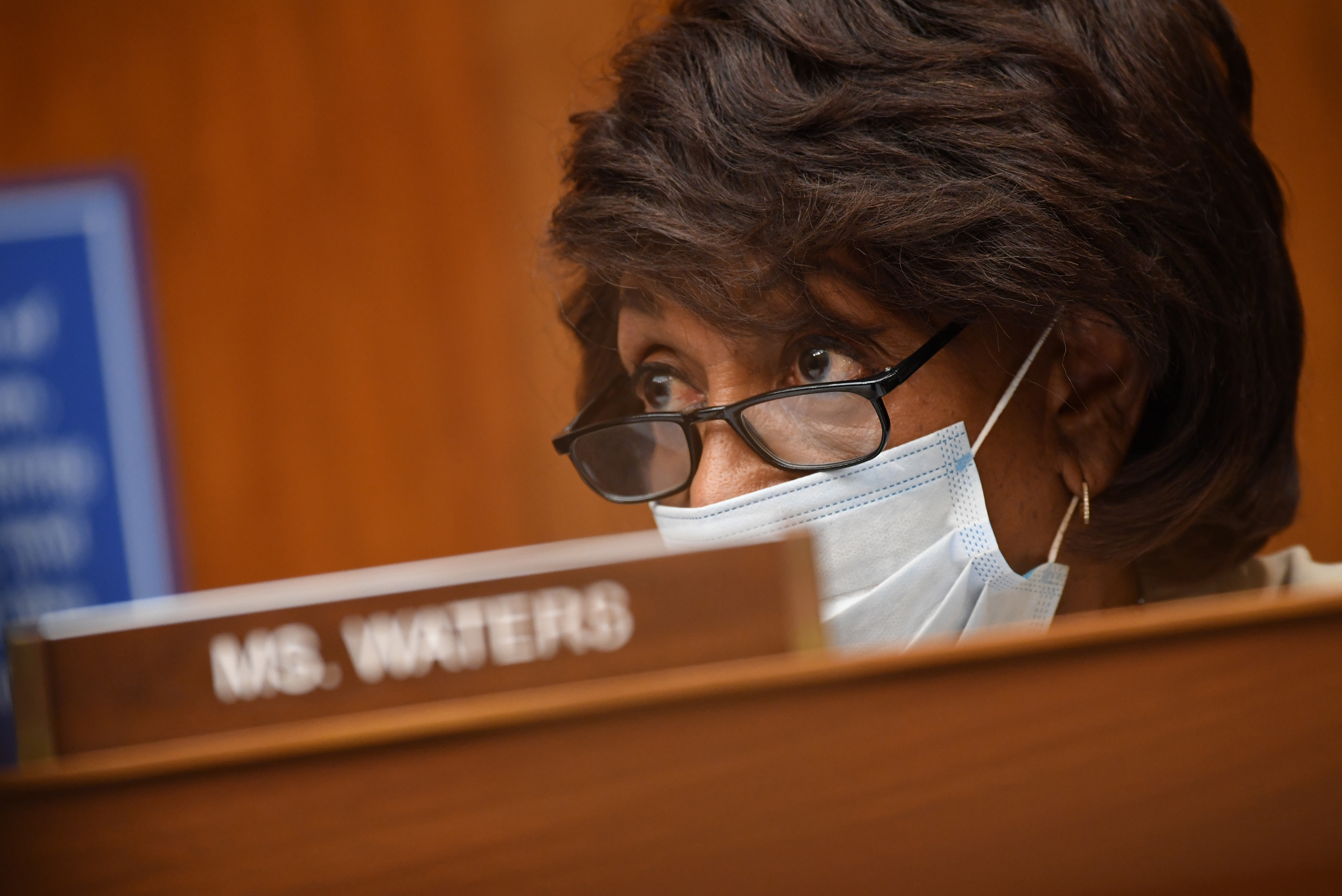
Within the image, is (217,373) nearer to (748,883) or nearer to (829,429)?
(829,429)

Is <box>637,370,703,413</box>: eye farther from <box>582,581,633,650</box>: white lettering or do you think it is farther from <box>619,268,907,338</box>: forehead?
<box>582,581,633,650</box>: white lettering

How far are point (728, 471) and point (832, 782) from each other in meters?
0.49

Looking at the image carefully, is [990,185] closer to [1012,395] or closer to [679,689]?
[1012,395]

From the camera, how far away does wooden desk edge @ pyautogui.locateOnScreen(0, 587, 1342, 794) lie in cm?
40

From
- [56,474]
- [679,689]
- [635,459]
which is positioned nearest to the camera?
[679,689]

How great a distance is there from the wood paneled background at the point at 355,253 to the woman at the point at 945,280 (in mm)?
937

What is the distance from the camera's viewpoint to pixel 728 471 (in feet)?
2.90

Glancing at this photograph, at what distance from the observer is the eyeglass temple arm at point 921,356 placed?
83cm

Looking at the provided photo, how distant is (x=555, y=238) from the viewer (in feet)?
3.22

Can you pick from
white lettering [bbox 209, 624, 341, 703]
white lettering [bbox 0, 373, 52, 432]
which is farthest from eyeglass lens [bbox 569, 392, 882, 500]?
white lettering [bbox 0, 373, 52, 432]

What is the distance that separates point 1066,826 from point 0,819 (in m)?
0.46

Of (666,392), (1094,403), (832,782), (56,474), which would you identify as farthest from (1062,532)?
(56,474)

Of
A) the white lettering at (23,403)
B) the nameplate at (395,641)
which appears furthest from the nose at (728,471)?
the white lettering at (23,403)

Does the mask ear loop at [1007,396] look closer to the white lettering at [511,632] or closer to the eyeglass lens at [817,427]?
the eyeglass lens at [817,427]
